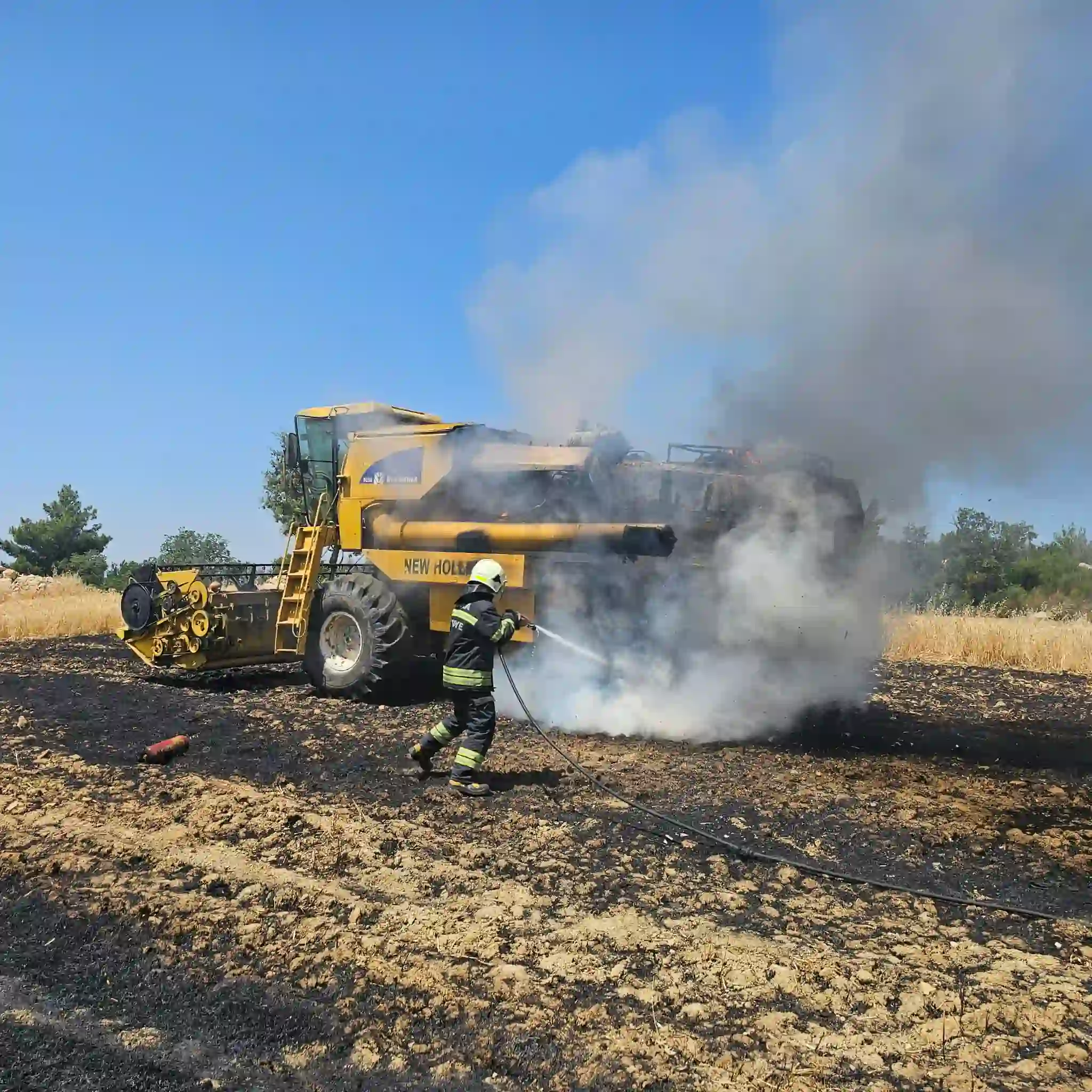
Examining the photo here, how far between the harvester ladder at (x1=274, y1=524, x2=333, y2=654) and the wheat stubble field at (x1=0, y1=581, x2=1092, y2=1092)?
7.87 feet

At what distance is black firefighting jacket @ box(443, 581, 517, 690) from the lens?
6570 millimetres

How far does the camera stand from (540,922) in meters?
4.27

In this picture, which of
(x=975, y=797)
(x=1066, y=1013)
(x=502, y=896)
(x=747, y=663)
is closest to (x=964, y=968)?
(x=1066, y=1013)

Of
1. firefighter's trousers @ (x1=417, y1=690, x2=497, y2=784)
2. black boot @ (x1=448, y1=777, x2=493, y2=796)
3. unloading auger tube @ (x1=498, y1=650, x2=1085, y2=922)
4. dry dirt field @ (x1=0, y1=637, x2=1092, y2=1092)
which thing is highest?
firefighter's trousers @ (x1=417, y1=690, x2=497, y2=784)

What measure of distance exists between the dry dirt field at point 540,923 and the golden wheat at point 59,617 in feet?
39.1

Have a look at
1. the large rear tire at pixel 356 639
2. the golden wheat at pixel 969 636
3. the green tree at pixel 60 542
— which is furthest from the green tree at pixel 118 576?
the large rear tire at pixel 356 639

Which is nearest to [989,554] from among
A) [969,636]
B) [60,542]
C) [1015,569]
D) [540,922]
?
[1015,569]

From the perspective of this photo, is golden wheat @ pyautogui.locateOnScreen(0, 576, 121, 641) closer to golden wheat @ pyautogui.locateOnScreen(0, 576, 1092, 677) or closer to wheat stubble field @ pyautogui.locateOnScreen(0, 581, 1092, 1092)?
golden wheat @ pyautogui.locateOnScreen(0, 576, 1092, 677)

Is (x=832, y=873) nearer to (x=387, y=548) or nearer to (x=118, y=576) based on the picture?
(x=387, y=548)

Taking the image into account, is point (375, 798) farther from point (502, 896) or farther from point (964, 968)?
point (964, 968)

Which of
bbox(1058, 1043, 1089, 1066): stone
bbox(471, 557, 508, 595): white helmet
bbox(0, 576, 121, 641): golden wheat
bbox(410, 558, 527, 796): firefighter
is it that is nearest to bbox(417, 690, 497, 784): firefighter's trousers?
bbox(410, 558, 527, 796): firefighter

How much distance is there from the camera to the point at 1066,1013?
11.1ft

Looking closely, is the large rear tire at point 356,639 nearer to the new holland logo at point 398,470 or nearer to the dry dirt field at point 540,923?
the new holland logo at point 398,470

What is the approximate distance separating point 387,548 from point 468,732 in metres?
3.80
